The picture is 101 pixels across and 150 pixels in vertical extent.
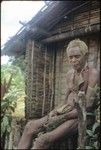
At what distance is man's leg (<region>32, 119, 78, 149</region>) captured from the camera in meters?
4.66

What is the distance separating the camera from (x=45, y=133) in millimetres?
4762

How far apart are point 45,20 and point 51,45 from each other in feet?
2.47

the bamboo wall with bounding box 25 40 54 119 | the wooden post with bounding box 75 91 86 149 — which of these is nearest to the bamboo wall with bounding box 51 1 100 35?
the bamboo wall with bounding box 25 40 54 119

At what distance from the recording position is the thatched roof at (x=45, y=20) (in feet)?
24.7

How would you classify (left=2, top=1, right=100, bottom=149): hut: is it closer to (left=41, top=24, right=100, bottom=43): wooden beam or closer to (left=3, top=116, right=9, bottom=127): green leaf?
(left=41, top=24, right=100, bottom=43): wooden beam

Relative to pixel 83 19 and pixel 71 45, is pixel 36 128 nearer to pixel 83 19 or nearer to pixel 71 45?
pixel 71 45

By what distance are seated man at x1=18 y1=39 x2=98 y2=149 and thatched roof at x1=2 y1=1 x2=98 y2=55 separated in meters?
2.51

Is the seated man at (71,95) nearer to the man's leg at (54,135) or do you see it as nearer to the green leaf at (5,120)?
the man's leg at (54,135)

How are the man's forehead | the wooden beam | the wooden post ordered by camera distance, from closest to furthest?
the wooden post < the man's forehead < the wooden beam

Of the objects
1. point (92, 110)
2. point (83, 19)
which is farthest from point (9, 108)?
point (92, 110)

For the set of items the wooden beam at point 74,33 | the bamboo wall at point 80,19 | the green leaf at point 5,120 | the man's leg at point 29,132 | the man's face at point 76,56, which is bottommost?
the green leaf at point 5,120

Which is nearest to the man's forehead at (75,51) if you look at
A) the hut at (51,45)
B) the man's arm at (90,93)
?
the man's arm at (90,93)

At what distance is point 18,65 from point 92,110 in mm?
6532

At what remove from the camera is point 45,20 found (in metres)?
7.85
